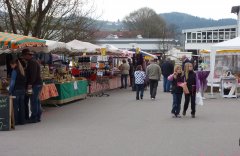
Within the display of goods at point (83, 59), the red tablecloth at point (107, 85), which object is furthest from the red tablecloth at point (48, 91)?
the display of goods at point (83, 59)

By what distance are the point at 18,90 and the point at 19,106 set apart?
414 mm

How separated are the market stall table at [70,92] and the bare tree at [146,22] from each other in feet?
267

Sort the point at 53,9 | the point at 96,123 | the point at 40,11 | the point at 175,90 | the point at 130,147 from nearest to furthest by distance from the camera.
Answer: the point at 130,147 < the point at 96,123 < the point at 175,90 < the point at 40,11 < the point at 53,9

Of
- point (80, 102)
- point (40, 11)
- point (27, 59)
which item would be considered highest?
point (40, 11)

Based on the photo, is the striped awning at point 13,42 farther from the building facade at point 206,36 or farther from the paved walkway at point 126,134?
the building facade at point 206,36

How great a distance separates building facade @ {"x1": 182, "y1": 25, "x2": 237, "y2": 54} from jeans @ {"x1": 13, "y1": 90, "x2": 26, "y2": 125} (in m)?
63.6

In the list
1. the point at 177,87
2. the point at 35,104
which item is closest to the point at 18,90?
the point at 35,104

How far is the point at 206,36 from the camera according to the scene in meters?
78.1

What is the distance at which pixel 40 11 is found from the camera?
20734mm

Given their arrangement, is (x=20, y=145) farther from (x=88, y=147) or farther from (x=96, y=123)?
(x=96, y=123)

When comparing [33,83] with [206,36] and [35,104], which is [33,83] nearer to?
[35,104]

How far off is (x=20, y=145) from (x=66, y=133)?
161cm

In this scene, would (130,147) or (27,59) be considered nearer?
(130,147)

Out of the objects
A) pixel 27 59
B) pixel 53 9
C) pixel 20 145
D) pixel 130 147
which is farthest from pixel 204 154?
pixel 53 9
